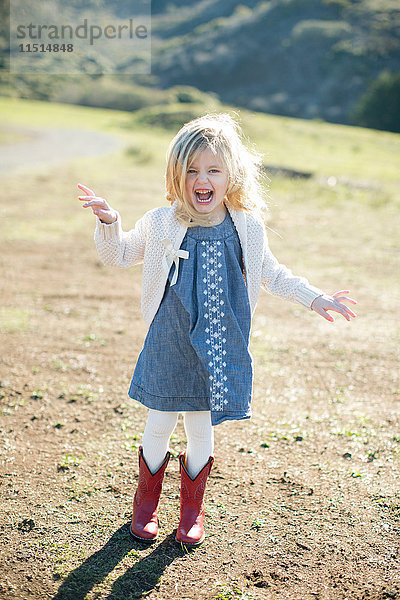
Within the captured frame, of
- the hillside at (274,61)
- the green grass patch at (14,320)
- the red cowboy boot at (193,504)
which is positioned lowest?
the red cowboy boot at (193,504)

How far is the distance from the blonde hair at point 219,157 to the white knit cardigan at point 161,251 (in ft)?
0.14

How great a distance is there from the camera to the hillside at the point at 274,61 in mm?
55094

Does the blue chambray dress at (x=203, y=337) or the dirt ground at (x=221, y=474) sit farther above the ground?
the blue chambray dress at (x=203, y=337)

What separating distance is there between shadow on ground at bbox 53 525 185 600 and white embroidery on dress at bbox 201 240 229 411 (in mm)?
565

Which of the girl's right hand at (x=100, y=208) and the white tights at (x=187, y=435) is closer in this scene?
the girl's right hand at (x=100, y=208)

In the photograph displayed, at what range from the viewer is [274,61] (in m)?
65.9

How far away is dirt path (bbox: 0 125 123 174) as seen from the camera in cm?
1471

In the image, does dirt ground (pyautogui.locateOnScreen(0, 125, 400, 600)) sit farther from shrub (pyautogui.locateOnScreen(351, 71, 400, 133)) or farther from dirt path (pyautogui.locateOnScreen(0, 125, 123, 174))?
shrub (pyautogui.locateOnScreen(351, 71, 400, 133))

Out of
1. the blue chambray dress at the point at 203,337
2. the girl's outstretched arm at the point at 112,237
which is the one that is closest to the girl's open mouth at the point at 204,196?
→ the blue chambray dress at the point at 203,337

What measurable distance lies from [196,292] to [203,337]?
0.53 feet

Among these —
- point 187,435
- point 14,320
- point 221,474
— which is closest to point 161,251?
point 187,435

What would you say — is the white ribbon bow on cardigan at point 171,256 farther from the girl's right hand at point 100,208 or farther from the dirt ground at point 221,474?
the dirt ground at point 221,474

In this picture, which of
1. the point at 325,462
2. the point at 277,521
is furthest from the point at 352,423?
the point at 277,521

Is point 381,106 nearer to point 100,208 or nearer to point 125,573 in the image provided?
point 100,208
